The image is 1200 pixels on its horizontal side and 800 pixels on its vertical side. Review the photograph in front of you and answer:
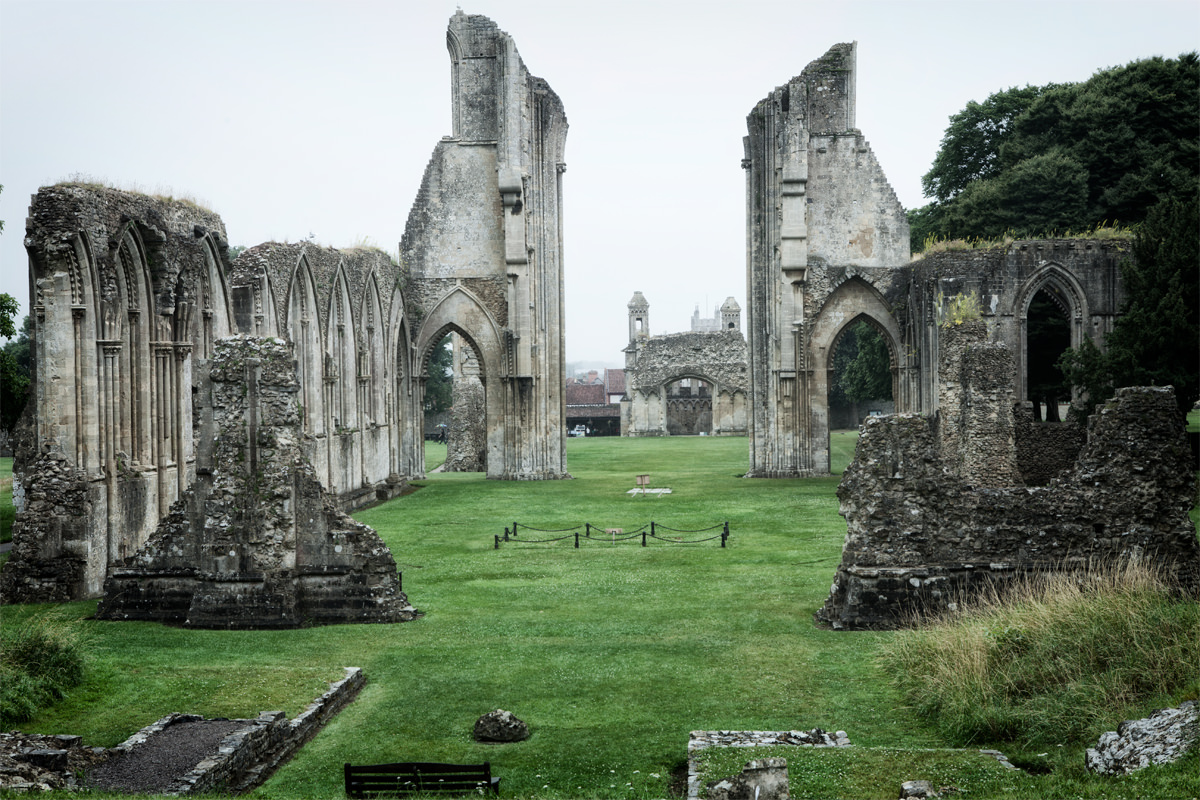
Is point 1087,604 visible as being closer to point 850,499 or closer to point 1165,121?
point 850,499

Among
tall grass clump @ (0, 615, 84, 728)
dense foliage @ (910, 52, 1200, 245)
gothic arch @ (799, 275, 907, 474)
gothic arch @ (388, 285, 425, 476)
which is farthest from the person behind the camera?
dense foliage @ (910, 52, 1200, 245)

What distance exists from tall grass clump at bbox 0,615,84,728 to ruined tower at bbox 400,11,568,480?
22.2 m

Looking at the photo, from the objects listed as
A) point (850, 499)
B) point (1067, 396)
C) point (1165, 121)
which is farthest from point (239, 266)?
point (1165, 121)

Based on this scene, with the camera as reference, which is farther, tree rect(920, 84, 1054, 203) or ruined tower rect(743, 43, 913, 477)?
tree rect(920, 84, 1054, 203)

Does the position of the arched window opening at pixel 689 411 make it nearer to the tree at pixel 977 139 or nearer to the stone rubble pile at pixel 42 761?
the tree at pixel 977 139

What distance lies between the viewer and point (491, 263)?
32.6m

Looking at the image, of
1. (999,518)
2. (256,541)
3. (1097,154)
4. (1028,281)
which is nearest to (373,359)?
(256,541)

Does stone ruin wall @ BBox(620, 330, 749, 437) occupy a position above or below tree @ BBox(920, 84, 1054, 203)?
below

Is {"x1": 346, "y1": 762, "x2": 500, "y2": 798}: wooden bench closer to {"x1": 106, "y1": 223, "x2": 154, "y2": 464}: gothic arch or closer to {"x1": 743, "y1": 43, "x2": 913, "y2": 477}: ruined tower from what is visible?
{"x1": 106, "y1": 223, "x2": 154, "y2": 464}: gothic arch

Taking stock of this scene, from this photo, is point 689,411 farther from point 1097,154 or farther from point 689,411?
point 1097,154

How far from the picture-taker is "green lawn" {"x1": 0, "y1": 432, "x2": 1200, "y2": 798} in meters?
8.08

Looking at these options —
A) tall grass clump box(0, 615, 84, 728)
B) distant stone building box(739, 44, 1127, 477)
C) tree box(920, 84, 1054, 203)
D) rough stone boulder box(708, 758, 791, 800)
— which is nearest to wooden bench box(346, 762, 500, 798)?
rough stone boulder box(708, 758, 791, 800)

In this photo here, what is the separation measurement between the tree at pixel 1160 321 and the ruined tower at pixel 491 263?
1440cm

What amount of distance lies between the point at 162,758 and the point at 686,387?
183ft
